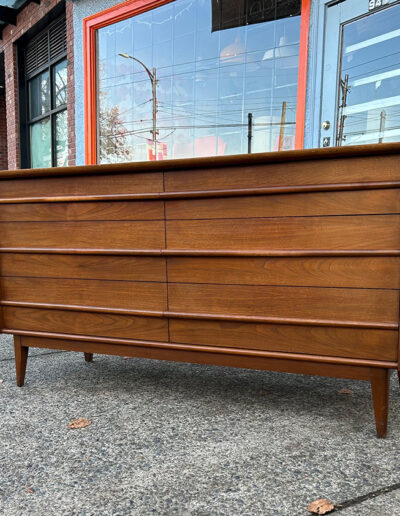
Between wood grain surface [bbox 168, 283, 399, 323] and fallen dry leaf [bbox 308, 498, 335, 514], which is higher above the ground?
wood grain surface [bbox 168, 283, 399, 323]

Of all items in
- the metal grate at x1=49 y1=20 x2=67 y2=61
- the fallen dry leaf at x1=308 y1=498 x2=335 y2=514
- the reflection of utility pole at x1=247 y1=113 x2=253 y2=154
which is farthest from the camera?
the metal grate at x1=49 y1=20 x2=67 y2=61

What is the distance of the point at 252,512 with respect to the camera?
1.16 meters

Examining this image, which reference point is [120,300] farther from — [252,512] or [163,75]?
[163,75]

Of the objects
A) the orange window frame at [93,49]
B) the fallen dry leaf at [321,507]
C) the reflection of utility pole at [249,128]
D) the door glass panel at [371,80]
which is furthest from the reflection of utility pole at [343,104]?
the fallen dry leaf at [321,507]

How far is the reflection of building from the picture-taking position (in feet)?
10.8

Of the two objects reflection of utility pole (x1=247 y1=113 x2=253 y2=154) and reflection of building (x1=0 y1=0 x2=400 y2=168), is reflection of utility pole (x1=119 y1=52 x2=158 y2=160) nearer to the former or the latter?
reflection of building (x1=0 y1=0 x2=400 y2=168)

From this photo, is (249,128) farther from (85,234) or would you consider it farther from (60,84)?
(60,84)

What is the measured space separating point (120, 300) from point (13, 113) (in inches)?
265

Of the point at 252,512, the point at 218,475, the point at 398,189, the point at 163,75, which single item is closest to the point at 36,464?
the point at 218,475

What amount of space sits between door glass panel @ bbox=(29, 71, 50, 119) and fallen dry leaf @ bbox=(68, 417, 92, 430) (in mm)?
6189

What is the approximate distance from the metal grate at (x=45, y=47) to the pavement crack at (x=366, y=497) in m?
6.52

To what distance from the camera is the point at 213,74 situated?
4.52 m

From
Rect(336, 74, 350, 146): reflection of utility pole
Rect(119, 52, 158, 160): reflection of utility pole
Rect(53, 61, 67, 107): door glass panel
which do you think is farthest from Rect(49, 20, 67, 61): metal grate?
Rect(336, 74, 350, 146): reflection of utility pole

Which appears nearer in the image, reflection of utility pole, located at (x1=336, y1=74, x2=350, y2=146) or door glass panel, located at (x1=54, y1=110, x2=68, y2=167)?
reflection of utility pole, located at (x1=336, y1=74, x2=350, y2=146)
